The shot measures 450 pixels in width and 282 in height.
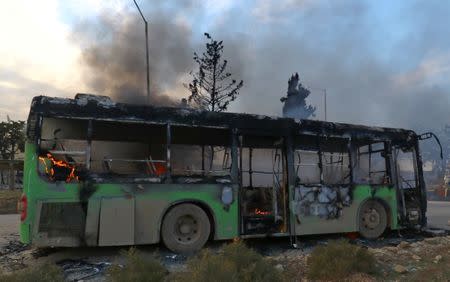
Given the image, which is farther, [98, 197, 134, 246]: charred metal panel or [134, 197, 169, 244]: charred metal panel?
[134, 197, 169, 244]: charred metal panel

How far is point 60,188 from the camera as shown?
7.44m

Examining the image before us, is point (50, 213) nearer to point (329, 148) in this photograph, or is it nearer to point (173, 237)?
point (173, 237)

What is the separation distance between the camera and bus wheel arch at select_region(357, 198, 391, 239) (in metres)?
9.96

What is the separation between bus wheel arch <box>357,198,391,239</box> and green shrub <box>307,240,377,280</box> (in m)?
4.13

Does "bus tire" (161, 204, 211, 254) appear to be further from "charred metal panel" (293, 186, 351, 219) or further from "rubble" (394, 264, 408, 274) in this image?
"rubble" (394, 264, 408, 274)

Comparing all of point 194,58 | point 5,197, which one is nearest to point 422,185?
point 194,58

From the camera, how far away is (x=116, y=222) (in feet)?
25.1

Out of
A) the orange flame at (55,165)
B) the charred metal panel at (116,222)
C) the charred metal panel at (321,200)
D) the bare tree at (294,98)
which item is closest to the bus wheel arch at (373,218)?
the charred metal panel at (321,200)

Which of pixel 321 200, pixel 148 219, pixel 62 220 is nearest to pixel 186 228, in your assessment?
pixel 148 219

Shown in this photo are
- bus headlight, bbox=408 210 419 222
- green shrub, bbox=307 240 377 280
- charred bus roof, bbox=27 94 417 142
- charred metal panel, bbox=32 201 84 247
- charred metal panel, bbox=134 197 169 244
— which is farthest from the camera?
bus headlight, bbox=408 210 419 222

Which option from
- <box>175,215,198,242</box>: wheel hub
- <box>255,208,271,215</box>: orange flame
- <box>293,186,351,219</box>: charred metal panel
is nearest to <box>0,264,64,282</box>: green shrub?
<box>175,215,198,242</box>: wheel hub

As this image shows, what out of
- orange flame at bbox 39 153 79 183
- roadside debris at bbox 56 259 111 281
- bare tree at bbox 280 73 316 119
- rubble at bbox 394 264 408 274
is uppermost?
bare tree at bbox 280 73 316 119

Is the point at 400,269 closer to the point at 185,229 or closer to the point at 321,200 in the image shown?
the point at 321,200

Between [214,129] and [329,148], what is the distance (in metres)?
2.55
